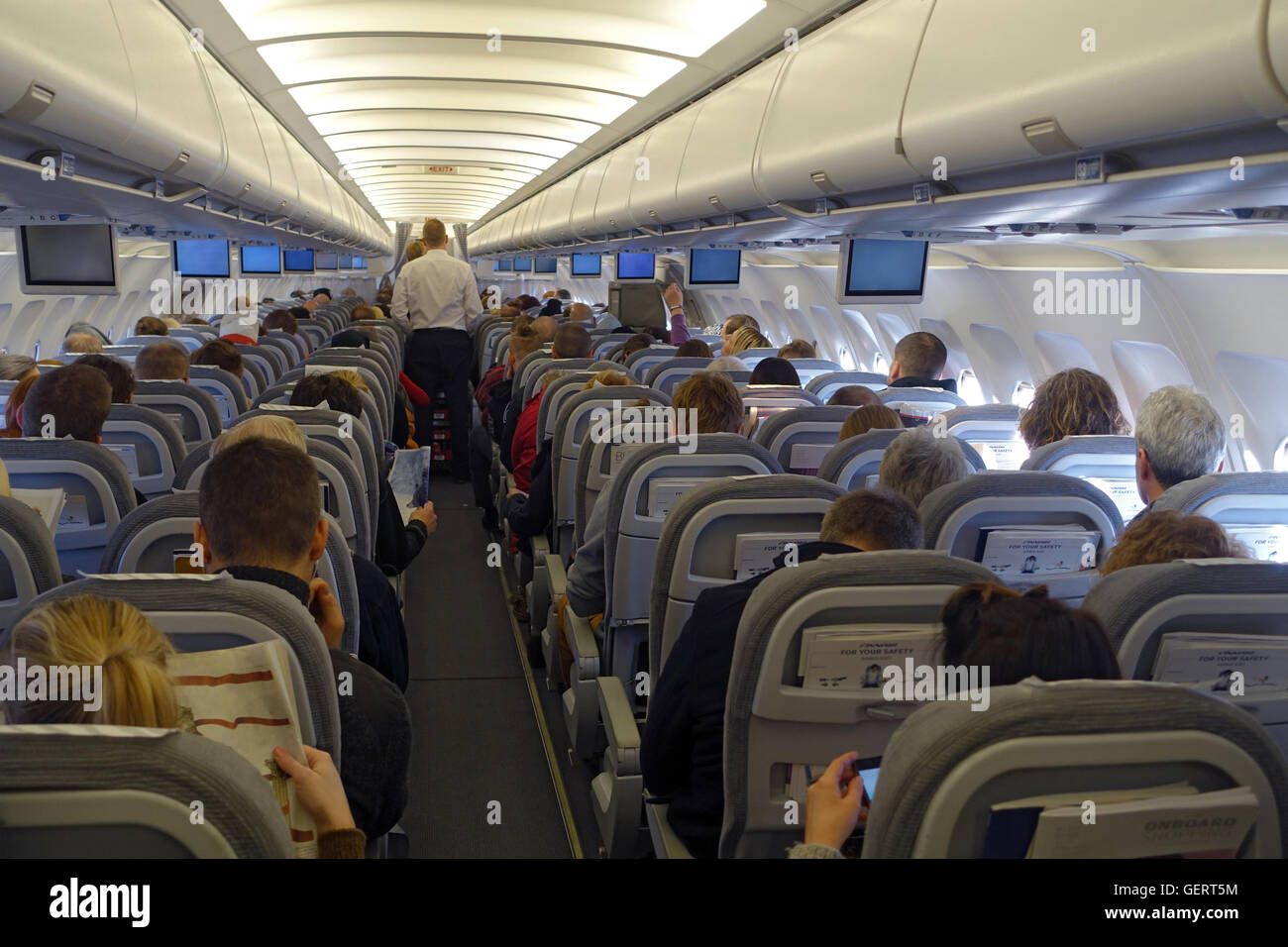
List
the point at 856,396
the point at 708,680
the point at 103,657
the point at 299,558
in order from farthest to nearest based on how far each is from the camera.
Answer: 1. the point at 856,396
2. the point at 708,680
3. the point at 299,558
4. the point at 103,657

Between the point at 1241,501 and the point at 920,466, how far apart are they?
994 millimetres

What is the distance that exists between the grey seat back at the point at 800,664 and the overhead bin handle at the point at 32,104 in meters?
3.29

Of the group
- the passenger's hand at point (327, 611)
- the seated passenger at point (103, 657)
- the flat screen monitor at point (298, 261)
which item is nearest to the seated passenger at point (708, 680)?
the passenger's hand at point (327, 611)

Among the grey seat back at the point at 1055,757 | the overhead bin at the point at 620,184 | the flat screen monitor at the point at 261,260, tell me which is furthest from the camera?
the flat screen monitor at the point at 261,260

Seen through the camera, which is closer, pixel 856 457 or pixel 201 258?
pixel 856 457

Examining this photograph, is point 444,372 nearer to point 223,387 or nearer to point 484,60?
point 484,60

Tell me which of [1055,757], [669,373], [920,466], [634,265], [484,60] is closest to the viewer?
[1055,757]

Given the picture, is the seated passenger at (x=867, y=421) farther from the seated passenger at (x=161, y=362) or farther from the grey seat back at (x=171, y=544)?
the seated passenger at (x=161, y=362)

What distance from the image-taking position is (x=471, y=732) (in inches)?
207

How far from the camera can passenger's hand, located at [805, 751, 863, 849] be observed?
1908 mm

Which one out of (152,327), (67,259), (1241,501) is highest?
(67,259)

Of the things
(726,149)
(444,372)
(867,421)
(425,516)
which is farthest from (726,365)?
(444,372)

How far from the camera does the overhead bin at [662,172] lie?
9055 mm
